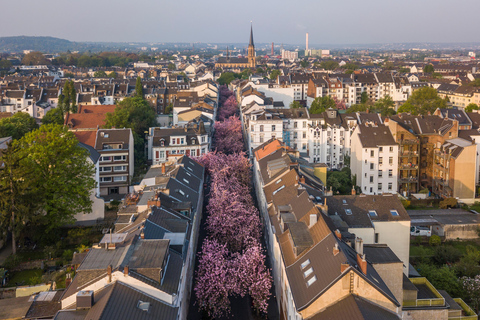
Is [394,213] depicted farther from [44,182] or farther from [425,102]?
[425,102]

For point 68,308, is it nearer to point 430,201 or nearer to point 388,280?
point 388,280

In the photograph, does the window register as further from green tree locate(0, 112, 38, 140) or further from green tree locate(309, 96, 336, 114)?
green tree locate(309, 96, 336, 114)

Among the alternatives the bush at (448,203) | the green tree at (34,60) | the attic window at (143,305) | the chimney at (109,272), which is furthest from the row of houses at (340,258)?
the green tree at (34,60)

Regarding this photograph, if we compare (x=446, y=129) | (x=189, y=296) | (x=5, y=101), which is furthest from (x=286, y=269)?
(x=5, y=101)

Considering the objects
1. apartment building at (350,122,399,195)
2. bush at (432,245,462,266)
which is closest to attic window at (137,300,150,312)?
bush at (432,245,462,266)

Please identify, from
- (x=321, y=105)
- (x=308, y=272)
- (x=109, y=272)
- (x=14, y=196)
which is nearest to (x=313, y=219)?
(x=308, y=272)
